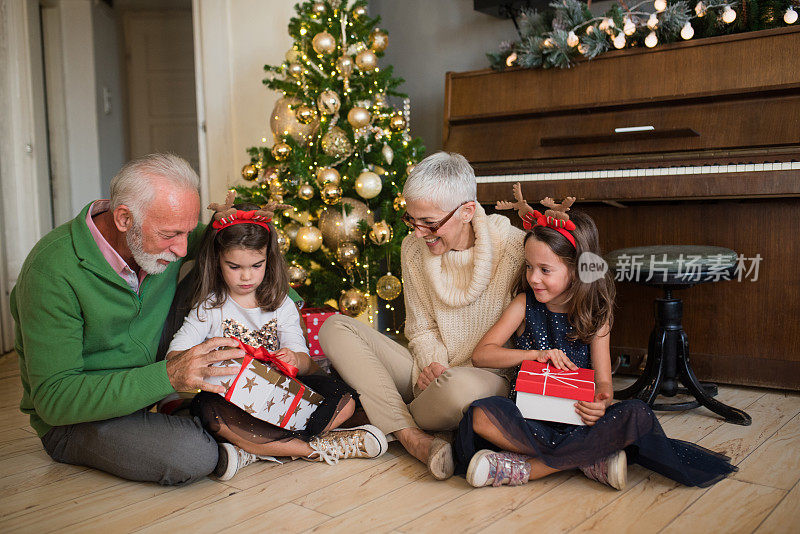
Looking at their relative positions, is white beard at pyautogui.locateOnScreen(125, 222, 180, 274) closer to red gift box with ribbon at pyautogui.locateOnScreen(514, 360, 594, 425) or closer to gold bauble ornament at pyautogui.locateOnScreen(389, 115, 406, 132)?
red gift box with ribbon at pyautogui.locateOnScreen(514, 360, 594, 425)

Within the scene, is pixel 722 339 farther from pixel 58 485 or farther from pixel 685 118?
pixel 58 485

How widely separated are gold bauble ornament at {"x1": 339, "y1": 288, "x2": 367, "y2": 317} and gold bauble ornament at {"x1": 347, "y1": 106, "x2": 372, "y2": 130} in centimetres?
73

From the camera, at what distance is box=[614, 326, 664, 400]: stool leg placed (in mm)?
2225

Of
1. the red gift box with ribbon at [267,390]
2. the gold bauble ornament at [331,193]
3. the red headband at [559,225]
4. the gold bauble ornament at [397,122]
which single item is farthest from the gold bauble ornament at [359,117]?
the red gift box with ribbon at [267,390]

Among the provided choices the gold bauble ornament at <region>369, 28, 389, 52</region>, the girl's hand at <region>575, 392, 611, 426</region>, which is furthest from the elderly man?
the gold bauble ornament at <region>369, 28, 389, 52</region>

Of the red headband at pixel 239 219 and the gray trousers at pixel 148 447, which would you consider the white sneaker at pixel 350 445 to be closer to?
the gray trousers at pixel 148 447

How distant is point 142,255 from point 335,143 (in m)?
1.39

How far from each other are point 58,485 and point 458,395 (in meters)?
1.03

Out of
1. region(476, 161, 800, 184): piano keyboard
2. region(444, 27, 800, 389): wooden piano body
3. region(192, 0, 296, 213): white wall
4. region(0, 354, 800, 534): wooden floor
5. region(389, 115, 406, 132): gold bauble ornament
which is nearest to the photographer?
region(0, 354, 800, 534): wooden floor

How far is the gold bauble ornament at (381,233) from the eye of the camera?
2885mm

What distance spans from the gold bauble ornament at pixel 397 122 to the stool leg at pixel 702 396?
151 cm

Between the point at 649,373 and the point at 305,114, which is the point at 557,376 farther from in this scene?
the point at 305,114

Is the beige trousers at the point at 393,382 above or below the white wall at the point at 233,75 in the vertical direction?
below

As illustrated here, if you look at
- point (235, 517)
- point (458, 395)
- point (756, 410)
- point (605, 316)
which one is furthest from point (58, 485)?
point (756, 410)
